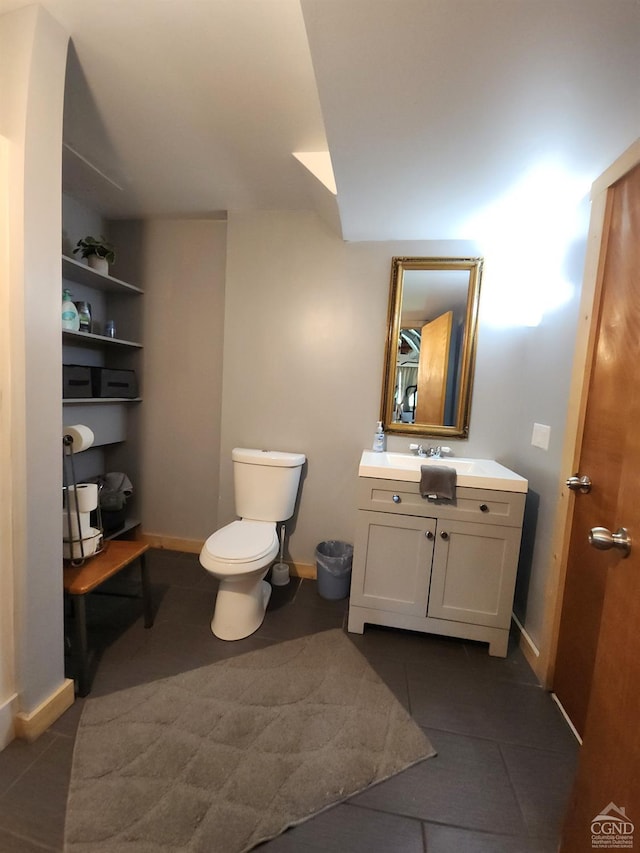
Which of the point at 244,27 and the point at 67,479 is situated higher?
the point at 244,27

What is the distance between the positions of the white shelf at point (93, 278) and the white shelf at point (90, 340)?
0.34 meters

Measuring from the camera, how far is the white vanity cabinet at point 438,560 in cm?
160

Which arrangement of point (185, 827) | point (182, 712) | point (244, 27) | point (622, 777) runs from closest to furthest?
point (622, 777) → point (185, 827) → point (244, 27) → point (182, 712)

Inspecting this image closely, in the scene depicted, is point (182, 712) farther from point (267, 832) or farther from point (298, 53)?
point (298, 53)

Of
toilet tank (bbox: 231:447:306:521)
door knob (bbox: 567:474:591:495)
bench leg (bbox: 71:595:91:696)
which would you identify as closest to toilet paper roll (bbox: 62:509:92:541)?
bench leg (bbox: 71:595:91:696)

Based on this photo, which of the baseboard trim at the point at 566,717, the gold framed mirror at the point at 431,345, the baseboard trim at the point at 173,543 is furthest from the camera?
the baseboard trim at the point at 173,543

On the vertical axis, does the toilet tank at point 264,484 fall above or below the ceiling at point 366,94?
below

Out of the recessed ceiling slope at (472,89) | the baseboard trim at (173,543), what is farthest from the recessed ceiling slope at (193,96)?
the baseboard trim at (173,543)

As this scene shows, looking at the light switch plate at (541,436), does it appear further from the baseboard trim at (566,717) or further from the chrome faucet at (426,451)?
the baseboard trim at (566,717)

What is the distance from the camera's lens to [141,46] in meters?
1.15

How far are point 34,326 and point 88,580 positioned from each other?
0.98 m

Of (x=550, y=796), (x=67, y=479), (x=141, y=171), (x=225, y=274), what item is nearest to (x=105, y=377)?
(x=67, y=479)

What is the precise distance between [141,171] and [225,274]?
0.65m

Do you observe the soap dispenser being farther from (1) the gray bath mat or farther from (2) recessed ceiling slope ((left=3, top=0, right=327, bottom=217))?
(2) recessed ceiling slope ((left=3, top=0, right=327, bottom=217))
